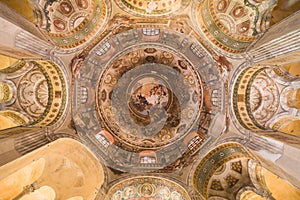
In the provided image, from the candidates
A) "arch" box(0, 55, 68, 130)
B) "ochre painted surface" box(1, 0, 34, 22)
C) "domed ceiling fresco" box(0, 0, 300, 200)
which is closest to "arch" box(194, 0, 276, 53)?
"domed ceiling fresco" box(0, 0, 300, 200)

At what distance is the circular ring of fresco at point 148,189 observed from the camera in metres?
12.1

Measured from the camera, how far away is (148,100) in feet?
46.2

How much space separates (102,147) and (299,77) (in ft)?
30.0

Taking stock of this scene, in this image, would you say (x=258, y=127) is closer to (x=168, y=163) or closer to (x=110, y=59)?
(x=168, y=163)

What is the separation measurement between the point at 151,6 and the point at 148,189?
329 inches

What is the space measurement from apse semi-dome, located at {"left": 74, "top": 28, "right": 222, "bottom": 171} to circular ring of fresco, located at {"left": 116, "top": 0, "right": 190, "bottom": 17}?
3.16ft

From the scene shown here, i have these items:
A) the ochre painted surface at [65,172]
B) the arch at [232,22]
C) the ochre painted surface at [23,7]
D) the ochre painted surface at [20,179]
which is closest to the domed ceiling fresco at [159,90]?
the arch at [232,22]

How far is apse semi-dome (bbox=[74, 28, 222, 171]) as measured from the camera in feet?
37.9

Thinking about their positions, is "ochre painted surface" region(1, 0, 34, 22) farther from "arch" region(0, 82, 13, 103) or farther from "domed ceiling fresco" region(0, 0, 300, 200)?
"arch" region(0, 82, 13, 103)

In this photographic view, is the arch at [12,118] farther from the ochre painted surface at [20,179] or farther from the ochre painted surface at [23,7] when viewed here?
the ochre painted surface at [23,7]

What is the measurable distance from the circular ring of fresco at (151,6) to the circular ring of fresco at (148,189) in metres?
7.45

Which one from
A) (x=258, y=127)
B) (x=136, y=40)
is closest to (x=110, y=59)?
(x=136, y=40)

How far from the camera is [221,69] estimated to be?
10984 mm

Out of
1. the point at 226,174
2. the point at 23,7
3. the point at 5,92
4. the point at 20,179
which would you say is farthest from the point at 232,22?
the point at 5,92
